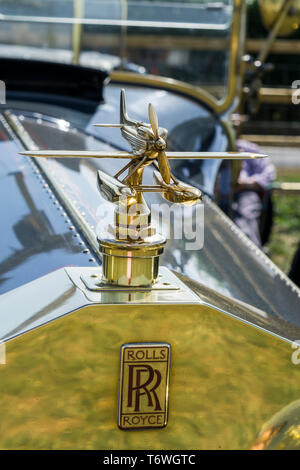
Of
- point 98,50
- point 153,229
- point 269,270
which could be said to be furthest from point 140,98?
point 153,229

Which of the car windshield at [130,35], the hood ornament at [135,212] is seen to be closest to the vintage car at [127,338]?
the hood ornament at [135,212]

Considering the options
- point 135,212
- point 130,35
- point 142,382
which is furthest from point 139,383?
point 130,35

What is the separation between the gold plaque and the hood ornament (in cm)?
9

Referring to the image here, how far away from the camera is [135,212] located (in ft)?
3.43

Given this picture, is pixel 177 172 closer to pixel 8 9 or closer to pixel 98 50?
pixel 98 50

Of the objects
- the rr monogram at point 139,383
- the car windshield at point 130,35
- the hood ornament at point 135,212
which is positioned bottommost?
the rr monogram at point 139,383

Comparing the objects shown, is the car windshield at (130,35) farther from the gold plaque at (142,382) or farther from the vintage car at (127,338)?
→ the gold plaque at (142,382)

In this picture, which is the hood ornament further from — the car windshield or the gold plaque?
the car windshield

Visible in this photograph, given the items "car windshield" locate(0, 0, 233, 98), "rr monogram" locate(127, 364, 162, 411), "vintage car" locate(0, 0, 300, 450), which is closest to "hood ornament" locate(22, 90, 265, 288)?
"vintage car" locate(0, 0, 300, 450)

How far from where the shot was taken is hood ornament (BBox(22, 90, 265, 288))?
1034 mm

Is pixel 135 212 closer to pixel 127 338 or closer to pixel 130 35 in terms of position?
pixel 127 338

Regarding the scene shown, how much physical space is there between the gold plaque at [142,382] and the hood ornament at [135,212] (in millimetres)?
95

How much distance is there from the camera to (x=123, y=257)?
1.04 meters

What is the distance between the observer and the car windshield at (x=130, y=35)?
95.6 inches
